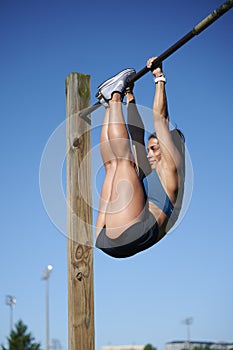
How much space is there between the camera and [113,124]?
13.6 ft

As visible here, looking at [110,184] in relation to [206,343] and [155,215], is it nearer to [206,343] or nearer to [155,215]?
[155,215]

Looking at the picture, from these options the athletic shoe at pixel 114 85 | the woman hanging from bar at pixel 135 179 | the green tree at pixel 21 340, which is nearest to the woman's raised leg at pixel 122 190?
the woman hanging from bar at pixel 135 179

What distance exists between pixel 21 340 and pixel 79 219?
24347 millimetres

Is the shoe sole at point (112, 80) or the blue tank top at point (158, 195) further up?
the shoe sole at point (112, 80)

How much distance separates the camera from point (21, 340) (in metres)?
27.4

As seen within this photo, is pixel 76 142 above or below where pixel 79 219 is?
above

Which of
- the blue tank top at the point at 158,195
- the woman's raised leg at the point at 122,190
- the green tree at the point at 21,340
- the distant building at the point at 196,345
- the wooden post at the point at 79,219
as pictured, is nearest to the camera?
the woman's raised leg at the point at 122,190

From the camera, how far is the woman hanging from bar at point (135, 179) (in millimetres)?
4012

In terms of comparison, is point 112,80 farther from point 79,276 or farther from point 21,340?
point 21,340

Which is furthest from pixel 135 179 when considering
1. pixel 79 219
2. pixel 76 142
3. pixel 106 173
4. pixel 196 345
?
pixel 196 345

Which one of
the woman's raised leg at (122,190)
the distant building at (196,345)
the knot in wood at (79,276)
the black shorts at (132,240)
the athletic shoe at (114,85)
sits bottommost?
the knot in wood at (79,276)

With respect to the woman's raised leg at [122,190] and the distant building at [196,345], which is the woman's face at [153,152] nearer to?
the woman's raised leg at [122,190]

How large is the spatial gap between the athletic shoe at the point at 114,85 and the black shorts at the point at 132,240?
84cm

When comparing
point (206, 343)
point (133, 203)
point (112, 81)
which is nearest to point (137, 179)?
point (133, 203)
